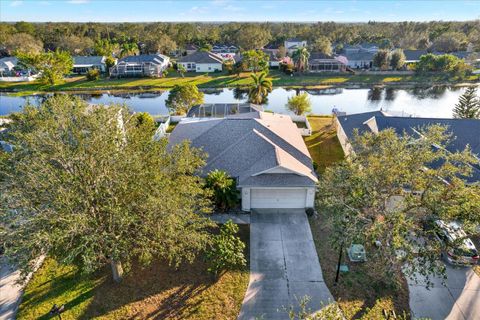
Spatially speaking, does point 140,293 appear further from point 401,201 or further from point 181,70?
point 181,70

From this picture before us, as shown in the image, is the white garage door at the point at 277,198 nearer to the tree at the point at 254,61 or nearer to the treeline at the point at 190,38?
the tree at the point at 254,61

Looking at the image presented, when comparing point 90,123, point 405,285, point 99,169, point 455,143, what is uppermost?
point 90,123

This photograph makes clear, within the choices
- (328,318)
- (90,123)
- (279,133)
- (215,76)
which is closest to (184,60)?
(215,76)

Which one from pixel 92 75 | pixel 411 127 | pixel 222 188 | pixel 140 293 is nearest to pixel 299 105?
pixel 411 127

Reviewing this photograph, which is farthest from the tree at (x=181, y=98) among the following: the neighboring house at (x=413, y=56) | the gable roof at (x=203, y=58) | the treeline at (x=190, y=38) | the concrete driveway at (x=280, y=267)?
the neighboring house at (x=413, y=56)

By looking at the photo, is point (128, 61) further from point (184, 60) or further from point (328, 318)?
point (328, 318)

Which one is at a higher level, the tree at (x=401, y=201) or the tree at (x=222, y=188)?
the tree at (x=401, y=201)

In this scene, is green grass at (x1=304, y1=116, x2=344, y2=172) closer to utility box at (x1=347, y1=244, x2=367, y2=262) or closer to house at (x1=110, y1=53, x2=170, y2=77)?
utility box at (x1=347, y1=244, x2=367, y2=262)
